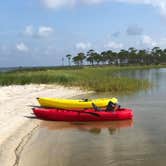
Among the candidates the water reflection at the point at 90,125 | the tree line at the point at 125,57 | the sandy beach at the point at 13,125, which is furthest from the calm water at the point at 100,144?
the tree line at the point at 125,57

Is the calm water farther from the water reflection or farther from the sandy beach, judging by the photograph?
the sandy beach

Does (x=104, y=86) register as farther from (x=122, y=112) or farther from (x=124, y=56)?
(x=124, y=56)

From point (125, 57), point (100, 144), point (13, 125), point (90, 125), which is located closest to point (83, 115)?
point (90, 125)

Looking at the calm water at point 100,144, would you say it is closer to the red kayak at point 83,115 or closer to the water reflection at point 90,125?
the water reflection at point 90,125

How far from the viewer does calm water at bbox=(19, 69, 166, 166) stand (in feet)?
45.0

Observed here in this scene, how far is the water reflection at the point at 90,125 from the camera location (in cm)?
2019

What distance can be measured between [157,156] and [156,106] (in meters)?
14.6

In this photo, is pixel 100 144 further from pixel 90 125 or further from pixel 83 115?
pixel 83 115

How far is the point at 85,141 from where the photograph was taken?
17188 millimetres

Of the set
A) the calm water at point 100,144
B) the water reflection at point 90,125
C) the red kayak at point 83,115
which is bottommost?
the water reflection at point 90,125

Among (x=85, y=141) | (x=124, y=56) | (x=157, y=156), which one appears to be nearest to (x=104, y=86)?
(x=85, y=141)

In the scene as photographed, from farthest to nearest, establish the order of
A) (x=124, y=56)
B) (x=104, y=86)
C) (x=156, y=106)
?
1. (x=124, y=56)
2. (x=104, y=86)
3. (x=156, y=106)

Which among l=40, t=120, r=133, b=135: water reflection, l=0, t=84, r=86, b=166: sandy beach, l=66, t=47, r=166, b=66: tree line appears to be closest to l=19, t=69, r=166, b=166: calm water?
l=40, t=120, r=133, b=135: water reflection

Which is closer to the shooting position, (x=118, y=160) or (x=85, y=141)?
(x=118, y=160)
